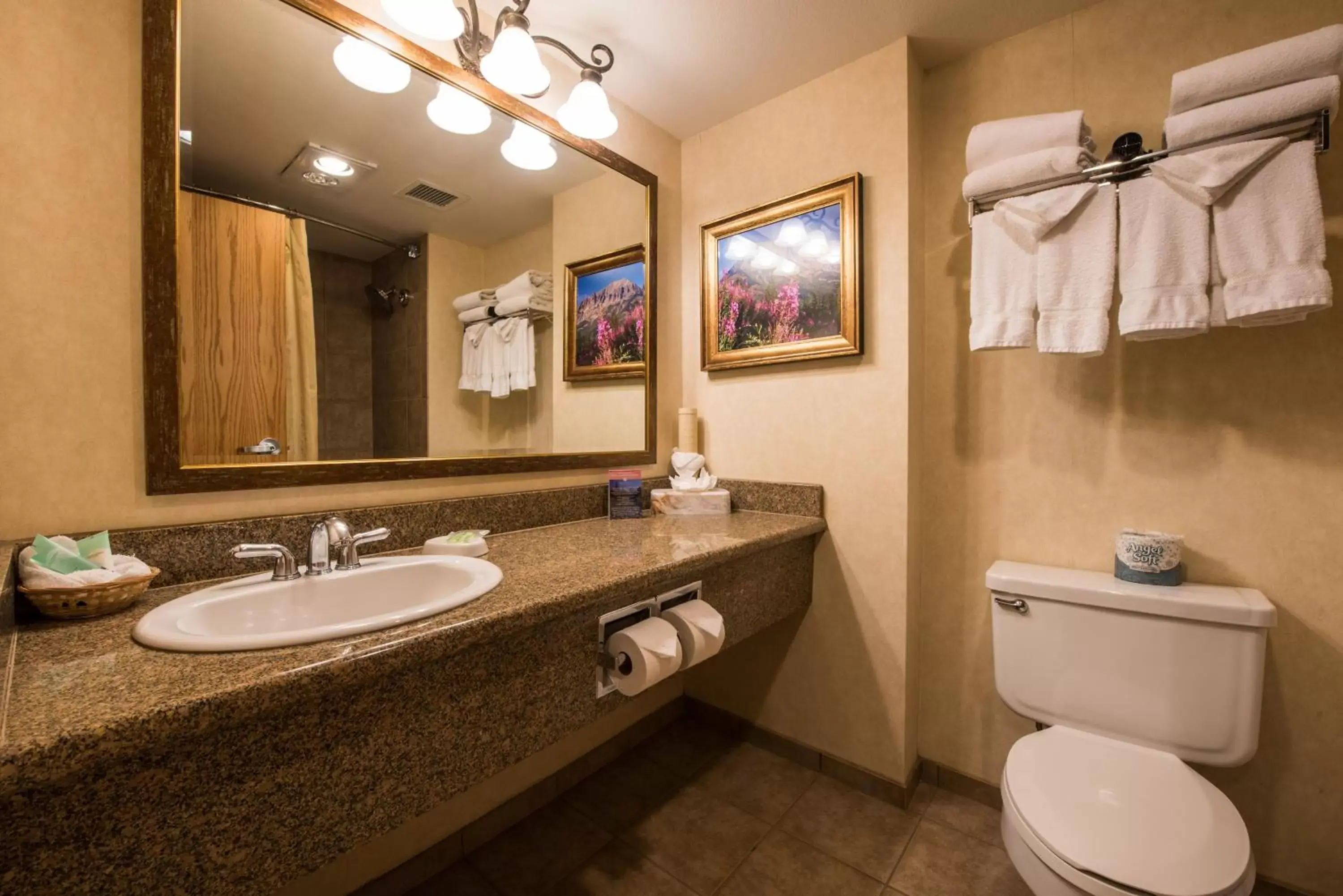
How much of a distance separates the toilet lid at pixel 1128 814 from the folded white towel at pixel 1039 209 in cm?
115

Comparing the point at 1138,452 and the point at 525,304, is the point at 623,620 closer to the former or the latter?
the point at 525,304

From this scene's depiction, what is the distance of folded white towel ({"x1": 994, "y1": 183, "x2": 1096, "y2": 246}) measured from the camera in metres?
1.20

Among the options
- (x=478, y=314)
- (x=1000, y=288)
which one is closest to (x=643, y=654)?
(x=478, y=314)

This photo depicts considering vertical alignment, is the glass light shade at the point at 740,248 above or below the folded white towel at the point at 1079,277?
above

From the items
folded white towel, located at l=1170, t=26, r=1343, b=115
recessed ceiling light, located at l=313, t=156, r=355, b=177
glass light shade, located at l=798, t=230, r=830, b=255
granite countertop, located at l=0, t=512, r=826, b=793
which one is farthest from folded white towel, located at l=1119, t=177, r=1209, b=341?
recessed ceiling light, located at l=313, t=156, r=355, b=177

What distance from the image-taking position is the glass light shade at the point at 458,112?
1315 millimetres

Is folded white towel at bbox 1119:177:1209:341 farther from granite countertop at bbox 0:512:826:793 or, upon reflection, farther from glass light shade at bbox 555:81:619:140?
glass light shade at bbox 555:81:619:140

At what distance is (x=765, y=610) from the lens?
1.50 m

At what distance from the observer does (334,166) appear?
1.18 metres

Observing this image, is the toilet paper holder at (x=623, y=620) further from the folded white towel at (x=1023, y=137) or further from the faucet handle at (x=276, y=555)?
the folded white towel at (x=1023, y=137)

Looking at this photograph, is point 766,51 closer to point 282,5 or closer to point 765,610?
point 282,5

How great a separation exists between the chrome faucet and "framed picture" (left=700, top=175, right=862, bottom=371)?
1.24m

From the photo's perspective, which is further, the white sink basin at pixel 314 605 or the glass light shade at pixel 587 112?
the glass light shade at pixel 587 112

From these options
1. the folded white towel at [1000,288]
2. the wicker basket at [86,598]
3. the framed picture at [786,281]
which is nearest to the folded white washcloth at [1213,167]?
the folded white towel at [1000,288]
